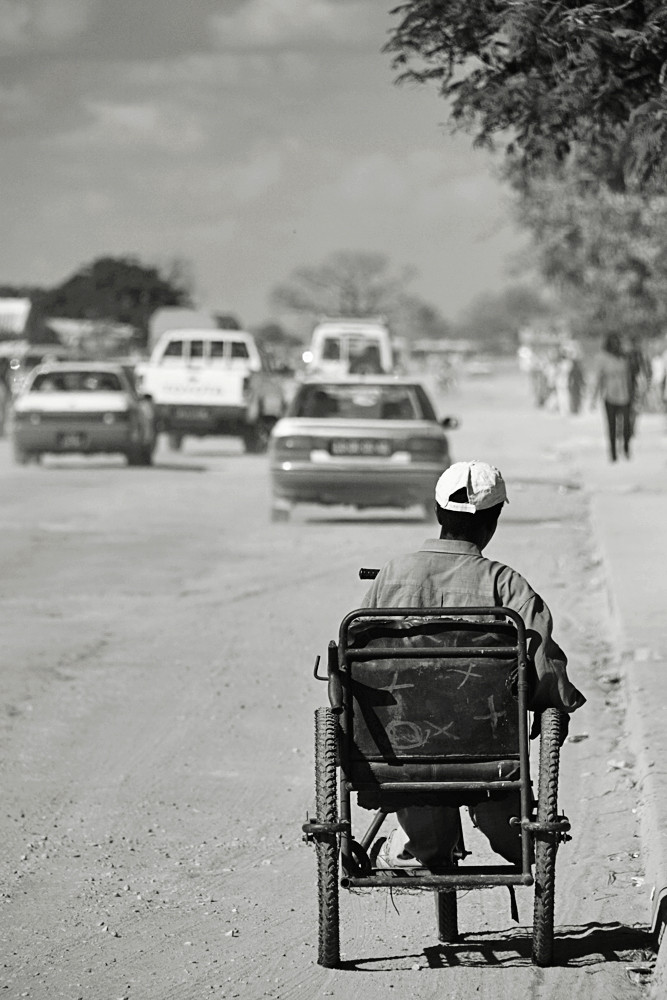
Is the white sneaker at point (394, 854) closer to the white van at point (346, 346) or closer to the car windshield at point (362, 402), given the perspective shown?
the car windshield at point (362, 402)

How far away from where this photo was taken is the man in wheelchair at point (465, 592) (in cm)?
459

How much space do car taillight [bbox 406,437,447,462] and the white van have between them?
60.7ft

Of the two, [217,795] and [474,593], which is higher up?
[474,593]

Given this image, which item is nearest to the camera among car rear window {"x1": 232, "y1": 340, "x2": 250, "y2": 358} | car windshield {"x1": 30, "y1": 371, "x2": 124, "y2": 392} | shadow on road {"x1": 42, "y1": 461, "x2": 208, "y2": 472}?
shadow on road {"x1": 42, "y1": 461, "x2": 208, "y2": 472}

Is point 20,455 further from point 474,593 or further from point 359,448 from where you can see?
point 474,593

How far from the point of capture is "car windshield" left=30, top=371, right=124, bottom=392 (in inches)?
1054

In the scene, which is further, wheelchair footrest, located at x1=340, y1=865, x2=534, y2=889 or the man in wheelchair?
the man in wheelchair

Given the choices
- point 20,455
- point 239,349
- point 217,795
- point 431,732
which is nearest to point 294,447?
point 20,455

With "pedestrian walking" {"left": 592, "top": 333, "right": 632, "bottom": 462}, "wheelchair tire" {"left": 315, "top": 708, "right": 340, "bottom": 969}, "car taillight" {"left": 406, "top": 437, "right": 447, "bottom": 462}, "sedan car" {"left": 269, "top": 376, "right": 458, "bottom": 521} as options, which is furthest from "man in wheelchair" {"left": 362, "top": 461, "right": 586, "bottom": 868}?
"pedestrian walking" {"left": 592, "top": 333, "right": 632, "bottom": 462}

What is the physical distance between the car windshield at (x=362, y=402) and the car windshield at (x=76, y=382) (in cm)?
881

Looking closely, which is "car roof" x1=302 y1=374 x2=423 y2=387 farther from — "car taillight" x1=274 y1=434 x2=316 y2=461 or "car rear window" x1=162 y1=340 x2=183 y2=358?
"car rear window" x1=162 y1=340 x2=183 y2=358

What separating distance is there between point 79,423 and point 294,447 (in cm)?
893

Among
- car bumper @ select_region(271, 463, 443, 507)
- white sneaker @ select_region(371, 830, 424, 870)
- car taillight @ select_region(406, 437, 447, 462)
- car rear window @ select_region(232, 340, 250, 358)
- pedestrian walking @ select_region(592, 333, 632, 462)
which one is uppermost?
white sneaker @ select_region(371, 830, 424, 870)

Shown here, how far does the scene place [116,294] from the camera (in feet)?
368
